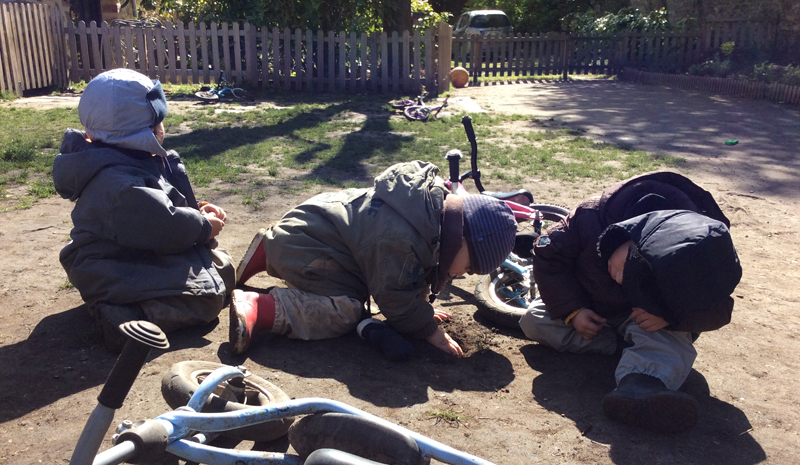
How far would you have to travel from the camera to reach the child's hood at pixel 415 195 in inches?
118

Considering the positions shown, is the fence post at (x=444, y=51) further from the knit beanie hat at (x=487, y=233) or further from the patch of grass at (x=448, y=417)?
the patch of grass at (x=448, y=417)

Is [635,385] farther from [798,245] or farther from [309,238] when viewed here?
[798,245]

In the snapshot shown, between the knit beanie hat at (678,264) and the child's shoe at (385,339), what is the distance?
1.11 metres

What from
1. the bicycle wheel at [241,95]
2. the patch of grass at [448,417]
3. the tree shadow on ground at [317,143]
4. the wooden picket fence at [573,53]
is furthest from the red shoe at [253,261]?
the wooden picket fence at [573,53]

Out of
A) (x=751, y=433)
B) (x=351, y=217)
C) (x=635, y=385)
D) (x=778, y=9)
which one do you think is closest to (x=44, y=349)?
(x=351, y=217)

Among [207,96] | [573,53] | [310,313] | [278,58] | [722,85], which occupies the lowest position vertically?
[310,313]

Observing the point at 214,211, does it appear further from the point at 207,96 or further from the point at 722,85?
the point at 722,85

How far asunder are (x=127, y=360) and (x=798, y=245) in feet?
16.1

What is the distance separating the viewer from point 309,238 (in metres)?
3.28

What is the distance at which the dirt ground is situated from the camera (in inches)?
96.7

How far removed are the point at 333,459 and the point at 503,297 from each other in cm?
240

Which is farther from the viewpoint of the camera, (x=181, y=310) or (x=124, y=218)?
(x=181, y=310)

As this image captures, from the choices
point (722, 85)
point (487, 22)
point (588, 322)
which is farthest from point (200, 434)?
point (487, 22)

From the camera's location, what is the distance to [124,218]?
295cm
